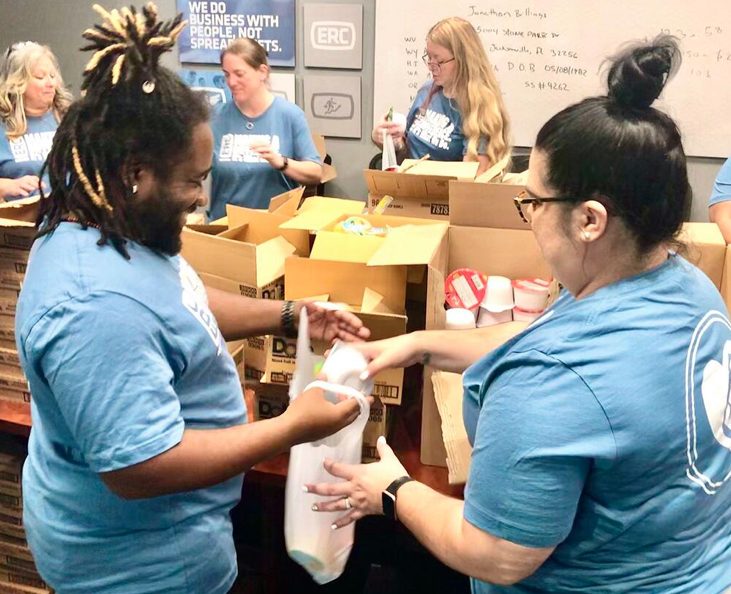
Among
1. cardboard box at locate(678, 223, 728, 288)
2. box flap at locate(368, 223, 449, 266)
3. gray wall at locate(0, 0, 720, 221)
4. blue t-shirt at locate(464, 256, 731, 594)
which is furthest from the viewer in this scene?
gray wall at locate(0, 0, 720, 221)

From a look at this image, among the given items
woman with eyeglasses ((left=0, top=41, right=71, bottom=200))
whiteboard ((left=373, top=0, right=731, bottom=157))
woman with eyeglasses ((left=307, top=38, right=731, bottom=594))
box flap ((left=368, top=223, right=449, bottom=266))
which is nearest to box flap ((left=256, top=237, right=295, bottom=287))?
box flap ((left=368, top=223, right=449, bottom=266))

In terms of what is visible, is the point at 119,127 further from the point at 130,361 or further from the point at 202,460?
the point at 202,460

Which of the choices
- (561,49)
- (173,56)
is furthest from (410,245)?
(173,56)

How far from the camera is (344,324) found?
1429mm

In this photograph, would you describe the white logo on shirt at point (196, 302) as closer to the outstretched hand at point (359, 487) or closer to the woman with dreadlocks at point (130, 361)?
the woman with dreadlocks at point (130, 361)

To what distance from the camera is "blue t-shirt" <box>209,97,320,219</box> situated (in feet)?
9.93

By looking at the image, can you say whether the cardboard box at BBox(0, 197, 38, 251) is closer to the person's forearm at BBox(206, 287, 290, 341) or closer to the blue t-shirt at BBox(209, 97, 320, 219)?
the person's forearm at BBox(206, 287, 290, 341)

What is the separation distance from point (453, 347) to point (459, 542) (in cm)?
54

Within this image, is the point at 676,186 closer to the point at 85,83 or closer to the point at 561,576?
the point at 561,576

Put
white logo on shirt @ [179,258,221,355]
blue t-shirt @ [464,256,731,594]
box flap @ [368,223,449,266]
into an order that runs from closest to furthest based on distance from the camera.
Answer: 1. blue t-shirt @ [464,256,731,594]
2. white logo on shirt @ [179,258,221,355]
3. box flap @ [368,223,449,266]

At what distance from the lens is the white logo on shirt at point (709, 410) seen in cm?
90

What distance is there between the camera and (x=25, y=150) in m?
3.04

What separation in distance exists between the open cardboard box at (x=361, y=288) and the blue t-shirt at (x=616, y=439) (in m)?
0.46

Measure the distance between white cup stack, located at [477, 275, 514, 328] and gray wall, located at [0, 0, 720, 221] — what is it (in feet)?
8.58
